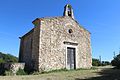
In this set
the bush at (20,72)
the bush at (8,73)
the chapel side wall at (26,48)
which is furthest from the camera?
the chapel side wall at (26,48)

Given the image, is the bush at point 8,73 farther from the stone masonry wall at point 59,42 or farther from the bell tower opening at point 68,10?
the bell tower opening at point 68,10

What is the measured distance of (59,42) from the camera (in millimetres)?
17891

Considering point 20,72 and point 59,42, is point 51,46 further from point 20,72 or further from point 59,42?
point 20,72

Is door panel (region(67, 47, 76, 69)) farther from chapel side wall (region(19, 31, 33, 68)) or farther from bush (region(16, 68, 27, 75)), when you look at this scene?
bush (region(16, 68, 27, 75))

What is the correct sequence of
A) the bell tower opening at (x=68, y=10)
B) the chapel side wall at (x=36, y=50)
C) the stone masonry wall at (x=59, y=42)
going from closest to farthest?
1. the chapel side wall at (x=36, y=50)
2. the stone masonry wall at (x=59, y=42)
3. the bell tower opening at (x=68, y=10)

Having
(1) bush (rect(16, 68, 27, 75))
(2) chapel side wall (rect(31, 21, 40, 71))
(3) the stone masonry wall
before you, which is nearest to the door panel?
(3) the stone masonry wall

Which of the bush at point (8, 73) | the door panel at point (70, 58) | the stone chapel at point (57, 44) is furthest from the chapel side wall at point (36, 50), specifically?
the door panel at point (70, 58)

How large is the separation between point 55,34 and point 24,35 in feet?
17.5

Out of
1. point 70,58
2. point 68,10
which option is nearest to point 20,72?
point 70,58

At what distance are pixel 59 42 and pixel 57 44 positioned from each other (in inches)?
14.5

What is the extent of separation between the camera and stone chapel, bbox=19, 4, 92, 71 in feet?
54.3

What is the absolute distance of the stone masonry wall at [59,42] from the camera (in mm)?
16641

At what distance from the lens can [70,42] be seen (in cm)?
1872

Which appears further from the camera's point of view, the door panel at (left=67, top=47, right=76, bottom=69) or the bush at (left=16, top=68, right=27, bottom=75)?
the door panel at (left=67, top=47, right=76, bottom=69)
